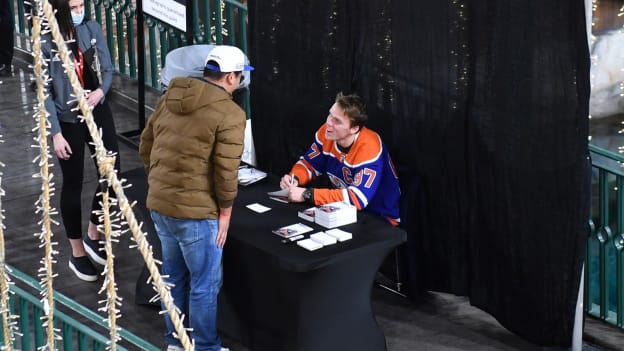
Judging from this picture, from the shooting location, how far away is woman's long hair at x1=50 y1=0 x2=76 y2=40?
543 centimetres

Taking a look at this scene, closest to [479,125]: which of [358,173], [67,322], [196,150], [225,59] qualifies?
[358,173]

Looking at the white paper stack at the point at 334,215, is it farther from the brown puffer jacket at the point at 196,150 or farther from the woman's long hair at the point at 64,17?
the woman's long hair at the point at 64,17

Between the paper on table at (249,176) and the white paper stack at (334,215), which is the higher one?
the paper on table at (249,176)

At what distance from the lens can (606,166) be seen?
5.45m

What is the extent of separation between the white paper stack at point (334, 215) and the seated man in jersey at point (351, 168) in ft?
0.73

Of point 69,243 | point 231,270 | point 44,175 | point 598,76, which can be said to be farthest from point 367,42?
point 598,76

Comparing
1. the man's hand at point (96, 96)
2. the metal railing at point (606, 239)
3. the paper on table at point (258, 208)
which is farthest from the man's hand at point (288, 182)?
the metal railing at point (606, 239)

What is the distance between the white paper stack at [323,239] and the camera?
484cm

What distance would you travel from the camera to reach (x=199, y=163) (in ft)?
15.5

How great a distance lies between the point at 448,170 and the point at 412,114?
33 cm

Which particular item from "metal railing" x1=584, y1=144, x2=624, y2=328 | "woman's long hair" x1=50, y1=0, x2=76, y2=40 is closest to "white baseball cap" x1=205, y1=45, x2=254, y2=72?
"woman's long hair" x1=50, y1=0, x2=76, y2=40

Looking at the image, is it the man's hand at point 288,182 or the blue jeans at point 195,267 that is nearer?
the blue jeans at point 195,267

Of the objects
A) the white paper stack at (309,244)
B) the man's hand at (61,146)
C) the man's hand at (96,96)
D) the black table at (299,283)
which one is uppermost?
the man's hand at (96,96)

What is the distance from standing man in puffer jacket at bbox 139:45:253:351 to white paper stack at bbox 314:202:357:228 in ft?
1.27
